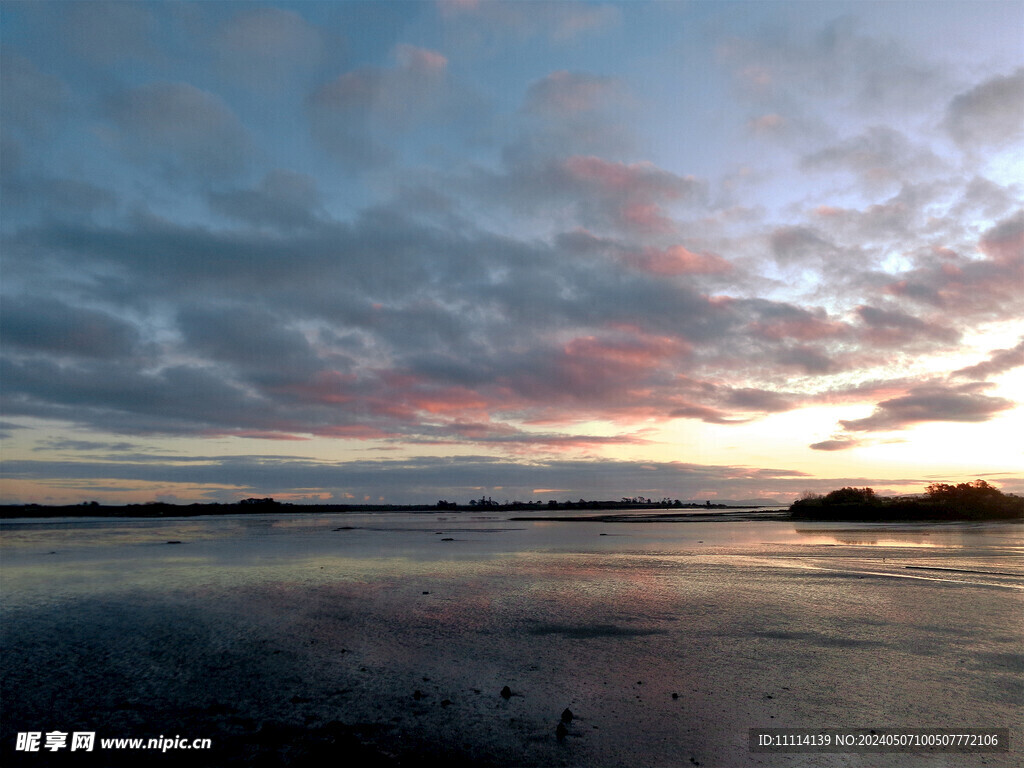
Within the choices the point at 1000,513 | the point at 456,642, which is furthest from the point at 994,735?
the point at 1000,513

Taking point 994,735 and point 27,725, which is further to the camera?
point 27,725

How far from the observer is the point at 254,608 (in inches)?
815

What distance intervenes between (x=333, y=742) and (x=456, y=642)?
6.53m

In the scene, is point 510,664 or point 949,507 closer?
point 510,664

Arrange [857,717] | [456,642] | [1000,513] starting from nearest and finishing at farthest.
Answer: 1. [857,717]
2. [456,642]
3. [1000,513]

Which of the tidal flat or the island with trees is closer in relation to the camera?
the tidal flat

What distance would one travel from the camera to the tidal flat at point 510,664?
30.9 feet

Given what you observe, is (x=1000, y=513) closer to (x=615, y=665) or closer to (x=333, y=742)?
(x=615, y=665)

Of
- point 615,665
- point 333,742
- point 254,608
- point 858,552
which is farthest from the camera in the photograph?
point 858,552

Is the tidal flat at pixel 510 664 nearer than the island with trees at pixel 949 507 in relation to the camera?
Yes

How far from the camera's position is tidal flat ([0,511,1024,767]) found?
9.41 m

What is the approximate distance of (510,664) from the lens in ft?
44.3

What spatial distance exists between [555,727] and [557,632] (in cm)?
694

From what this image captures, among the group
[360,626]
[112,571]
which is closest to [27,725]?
[360,626]
